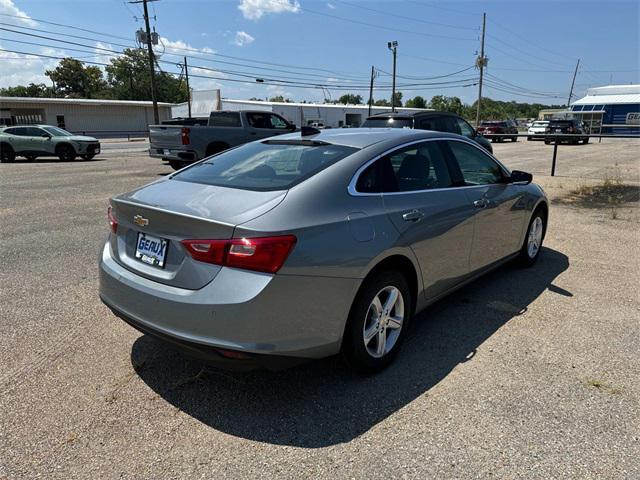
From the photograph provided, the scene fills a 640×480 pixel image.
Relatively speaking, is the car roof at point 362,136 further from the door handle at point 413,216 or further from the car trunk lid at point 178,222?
the car trunk lid at point 178,222

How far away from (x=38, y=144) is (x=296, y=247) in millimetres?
21106

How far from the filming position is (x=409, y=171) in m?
3.58

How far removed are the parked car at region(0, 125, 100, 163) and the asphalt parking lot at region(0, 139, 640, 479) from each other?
Result: 17212mm

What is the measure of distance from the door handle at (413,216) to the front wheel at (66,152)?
20.3m

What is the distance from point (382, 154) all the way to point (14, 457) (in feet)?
9.14

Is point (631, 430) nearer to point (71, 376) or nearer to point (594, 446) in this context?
point (594, 446)

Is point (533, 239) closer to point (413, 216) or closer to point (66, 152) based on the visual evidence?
point (413, 216)

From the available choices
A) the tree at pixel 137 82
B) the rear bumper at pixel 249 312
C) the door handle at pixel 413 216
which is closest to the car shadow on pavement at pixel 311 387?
the rear bumper at pixel 249 312

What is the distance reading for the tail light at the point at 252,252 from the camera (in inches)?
97.1

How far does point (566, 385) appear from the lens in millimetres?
3135

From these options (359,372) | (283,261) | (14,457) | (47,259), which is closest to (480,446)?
(359,372)

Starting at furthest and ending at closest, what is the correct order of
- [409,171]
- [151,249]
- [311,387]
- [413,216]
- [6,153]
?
[6,153], [409,171], [413,216], [311,387], [151,249]

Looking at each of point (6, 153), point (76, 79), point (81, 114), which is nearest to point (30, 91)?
point (76, 79)

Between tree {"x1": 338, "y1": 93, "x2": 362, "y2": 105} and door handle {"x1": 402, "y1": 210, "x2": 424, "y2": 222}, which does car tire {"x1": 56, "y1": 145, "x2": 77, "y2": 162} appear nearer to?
door handle {"x1": 402, "y1": 210, "x2": 424, "y2": 222}
